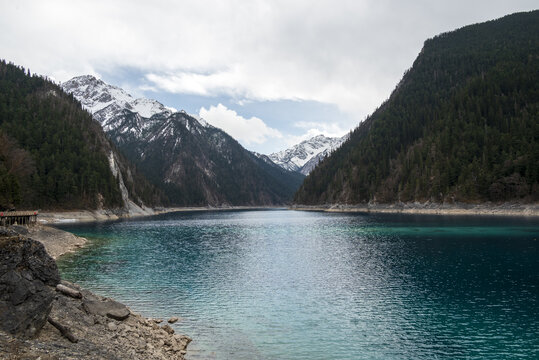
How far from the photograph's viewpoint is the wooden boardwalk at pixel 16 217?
65.7 m

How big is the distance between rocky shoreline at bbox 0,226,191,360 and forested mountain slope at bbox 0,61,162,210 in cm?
9192

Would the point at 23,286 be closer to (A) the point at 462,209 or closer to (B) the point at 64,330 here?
(B) the point at 64,330

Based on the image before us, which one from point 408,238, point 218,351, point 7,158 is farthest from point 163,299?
point 7,158

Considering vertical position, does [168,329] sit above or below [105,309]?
below

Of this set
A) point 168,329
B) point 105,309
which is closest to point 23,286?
point 105,309

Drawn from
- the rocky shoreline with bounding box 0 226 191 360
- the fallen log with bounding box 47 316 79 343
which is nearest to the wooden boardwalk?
the rocky shoreline with bounding box 0 226 191 360

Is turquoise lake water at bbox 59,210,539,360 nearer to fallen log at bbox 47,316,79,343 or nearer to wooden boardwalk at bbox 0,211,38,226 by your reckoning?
fallen log at bbox 47,316,79,343

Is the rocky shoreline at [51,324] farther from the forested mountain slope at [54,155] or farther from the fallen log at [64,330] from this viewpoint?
the forested mountain slope at [54,155]

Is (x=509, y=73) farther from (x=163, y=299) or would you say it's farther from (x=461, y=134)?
(x=163, y=299)

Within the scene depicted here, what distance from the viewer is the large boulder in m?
14.4

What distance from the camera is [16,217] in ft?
233

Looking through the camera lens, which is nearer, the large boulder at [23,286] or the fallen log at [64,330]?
the large boulder at [23,286]

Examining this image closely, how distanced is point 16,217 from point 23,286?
226ft

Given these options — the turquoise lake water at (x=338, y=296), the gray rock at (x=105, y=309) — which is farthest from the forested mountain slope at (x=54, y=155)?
the gray rock at (x=105, y=309)
